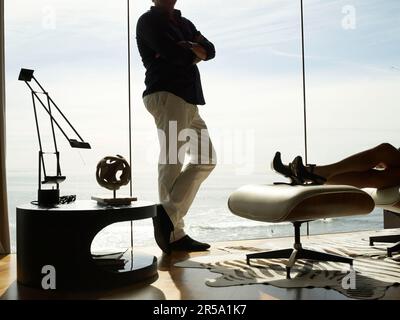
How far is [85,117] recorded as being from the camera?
3490 mm

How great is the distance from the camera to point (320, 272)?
2305 millimetres

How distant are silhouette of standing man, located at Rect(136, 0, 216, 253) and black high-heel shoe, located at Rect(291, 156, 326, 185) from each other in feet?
2.66

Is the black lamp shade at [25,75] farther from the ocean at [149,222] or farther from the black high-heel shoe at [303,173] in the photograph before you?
the black high-heel shoe at [303,173]

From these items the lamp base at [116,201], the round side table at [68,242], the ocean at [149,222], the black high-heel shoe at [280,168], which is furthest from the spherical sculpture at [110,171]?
the black high-heel shoe at [280,168]

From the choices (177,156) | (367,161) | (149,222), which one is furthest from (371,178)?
(149,222)

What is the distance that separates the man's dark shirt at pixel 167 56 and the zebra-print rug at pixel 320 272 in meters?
1.02

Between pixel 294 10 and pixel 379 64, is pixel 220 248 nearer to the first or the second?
pixel 294 10

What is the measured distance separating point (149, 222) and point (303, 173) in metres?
2.34

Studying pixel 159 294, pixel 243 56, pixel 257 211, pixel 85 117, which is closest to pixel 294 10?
pixel 243 56

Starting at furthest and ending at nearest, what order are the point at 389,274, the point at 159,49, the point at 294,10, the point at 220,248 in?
the point at 294,10 → the point at 220,248 → the point at 159,49 → the point at 389,274

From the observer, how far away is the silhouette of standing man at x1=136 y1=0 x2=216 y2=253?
288 centimetres

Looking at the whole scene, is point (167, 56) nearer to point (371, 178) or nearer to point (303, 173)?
point (303, 173)
